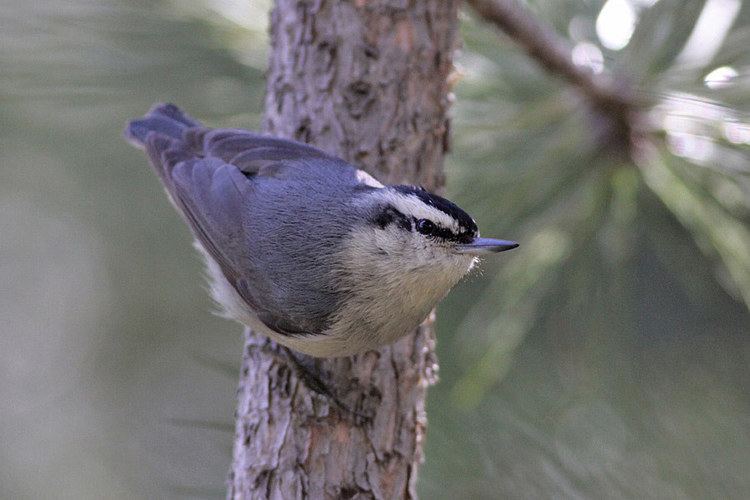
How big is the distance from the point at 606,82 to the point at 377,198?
65 cm

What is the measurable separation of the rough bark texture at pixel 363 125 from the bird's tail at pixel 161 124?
30 cm


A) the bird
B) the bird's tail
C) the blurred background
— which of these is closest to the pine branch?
the blurred background

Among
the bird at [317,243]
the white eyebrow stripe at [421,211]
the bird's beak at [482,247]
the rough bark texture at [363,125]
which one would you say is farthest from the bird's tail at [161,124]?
the bird's beak at [482,247]

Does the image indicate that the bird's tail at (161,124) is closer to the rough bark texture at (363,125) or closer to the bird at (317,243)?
the bird at (317,243)

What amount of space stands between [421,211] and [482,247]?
0.49ft

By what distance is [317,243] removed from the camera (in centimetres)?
196

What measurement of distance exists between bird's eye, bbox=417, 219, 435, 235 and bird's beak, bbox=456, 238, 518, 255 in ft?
0.22

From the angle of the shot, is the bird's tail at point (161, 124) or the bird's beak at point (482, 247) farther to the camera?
the bird's tail at point (161, 124)

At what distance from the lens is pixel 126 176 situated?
12.9ft

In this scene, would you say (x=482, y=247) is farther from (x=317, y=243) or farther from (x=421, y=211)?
(x=317, y=243)

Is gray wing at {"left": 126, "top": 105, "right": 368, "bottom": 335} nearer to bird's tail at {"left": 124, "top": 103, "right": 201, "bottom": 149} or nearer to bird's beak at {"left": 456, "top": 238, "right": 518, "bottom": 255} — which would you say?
bird's tail at {"left": 124, "top": 103, "right": 201, "bottom": 149}

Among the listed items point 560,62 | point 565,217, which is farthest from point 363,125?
point 565,217

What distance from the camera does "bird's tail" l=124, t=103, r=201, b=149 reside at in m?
2.36

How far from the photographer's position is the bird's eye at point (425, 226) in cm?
183
